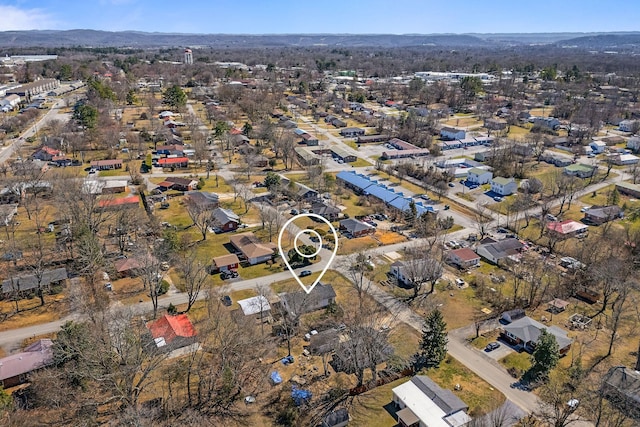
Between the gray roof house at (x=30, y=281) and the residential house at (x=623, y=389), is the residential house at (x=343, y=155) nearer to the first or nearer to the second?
the gray roof house at (x=30, y=281)

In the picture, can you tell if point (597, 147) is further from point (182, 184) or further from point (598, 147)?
point (182, 184)

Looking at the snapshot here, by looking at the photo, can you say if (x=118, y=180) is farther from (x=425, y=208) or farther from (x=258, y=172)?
(x=425, y=208)

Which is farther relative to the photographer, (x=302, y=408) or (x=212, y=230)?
(x=212, y=230)

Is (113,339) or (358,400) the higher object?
(113,339)

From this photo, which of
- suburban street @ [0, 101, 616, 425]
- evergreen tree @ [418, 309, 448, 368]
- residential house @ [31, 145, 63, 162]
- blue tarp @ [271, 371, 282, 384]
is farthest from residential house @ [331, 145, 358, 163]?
blue tarp @ [271, 371, 282, 384]

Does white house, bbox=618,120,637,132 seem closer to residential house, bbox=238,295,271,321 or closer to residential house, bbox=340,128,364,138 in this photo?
residential house, bbox=340,128,364,138

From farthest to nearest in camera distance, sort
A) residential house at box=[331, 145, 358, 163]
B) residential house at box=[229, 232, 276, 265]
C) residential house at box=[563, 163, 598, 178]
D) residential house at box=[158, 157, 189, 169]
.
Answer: residential house at box=[331, 145, 358, 163] < residential house at box=[158, 157, 189, 169] < residential house at box=[563, 163, 598, 178] < residential house at box=[229, 232, 276, 265]

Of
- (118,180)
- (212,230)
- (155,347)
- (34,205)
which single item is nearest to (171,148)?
(118,180)
